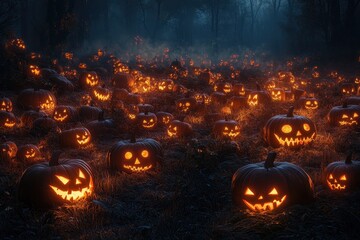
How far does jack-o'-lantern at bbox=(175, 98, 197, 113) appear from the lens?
38.8 ft

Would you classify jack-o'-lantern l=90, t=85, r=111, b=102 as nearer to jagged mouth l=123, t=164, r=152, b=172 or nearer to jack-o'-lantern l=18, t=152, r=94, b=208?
jagged mouth l=123, t=164, r=152, b=172

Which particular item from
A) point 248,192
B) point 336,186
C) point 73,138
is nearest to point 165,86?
point 73,138

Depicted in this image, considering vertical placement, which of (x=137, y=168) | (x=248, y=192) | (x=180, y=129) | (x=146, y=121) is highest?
(x=146, y=121)

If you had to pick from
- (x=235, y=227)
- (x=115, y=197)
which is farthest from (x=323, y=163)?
(x=115, y=197)

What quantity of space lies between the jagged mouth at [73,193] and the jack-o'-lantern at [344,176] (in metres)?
3.42

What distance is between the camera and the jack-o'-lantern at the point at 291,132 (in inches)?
283

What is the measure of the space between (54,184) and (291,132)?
14.9 ft

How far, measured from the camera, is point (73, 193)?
504 centimetres

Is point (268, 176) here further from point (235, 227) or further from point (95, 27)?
point (95, 27)

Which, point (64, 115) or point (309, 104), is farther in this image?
point (309, 104)

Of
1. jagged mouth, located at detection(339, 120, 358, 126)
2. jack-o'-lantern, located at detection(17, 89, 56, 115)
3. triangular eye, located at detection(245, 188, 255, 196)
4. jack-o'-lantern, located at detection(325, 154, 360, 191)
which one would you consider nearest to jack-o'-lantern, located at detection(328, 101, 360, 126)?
jagged mouth, located at detection(339, 120, 358, 126)

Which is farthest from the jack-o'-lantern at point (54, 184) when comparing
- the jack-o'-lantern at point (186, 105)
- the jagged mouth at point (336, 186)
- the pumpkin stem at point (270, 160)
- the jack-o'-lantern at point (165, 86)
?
the jack-o'-lantern at point (165, 86)

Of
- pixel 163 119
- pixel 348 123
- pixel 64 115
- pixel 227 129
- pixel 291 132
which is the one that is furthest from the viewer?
pixel 163 119

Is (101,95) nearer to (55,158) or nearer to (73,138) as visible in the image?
(73,138)
